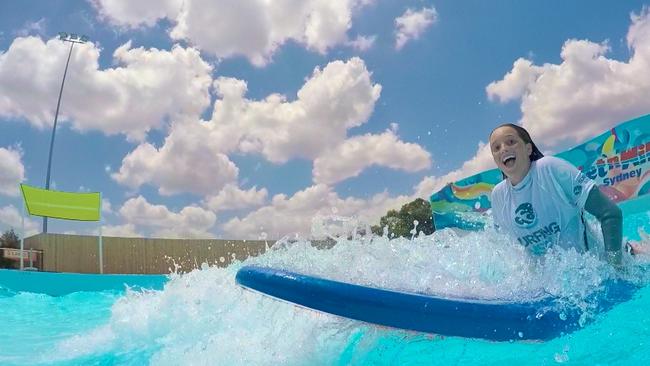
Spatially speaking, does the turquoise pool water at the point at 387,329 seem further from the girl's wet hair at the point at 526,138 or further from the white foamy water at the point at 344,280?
the girl's wet hair at the point at 526,138

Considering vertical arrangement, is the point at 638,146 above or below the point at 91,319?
above

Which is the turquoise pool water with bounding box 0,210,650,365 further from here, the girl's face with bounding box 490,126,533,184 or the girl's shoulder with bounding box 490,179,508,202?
the girl's face with bounding box 490,126,533,184

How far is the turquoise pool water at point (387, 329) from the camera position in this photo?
2.14m

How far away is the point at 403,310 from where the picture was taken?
6.11 feet

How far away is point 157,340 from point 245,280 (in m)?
1.91

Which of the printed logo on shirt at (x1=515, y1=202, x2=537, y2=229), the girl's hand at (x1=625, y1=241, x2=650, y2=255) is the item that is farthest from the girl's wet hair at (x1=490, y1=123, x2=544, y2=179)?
the girl's hand at (x1=625, y1=241, x2=650, y2=255)

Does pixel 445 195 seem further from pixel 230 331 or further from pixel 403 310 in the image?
pixel 403 310

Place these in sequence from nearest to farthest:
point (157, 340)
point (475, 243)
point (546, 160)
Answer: point (546, 160)
point (475, 243)
point (157, 340)

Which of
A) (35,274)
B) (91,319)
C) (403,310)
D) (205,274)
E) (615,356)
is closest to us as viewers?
Answer: (403,310)

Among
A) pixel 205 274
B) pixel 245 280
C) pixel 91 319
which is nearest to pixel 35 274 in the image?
pixel 91 319

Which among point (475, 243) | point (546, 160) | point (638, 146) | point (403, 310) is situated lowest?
point (403, 310)

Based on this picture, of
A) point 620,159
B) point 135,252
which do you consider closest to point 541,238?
point 620,159

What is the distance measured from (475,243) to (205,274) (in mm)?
2591

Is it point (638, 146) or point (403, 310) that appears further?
point (638, 146)
